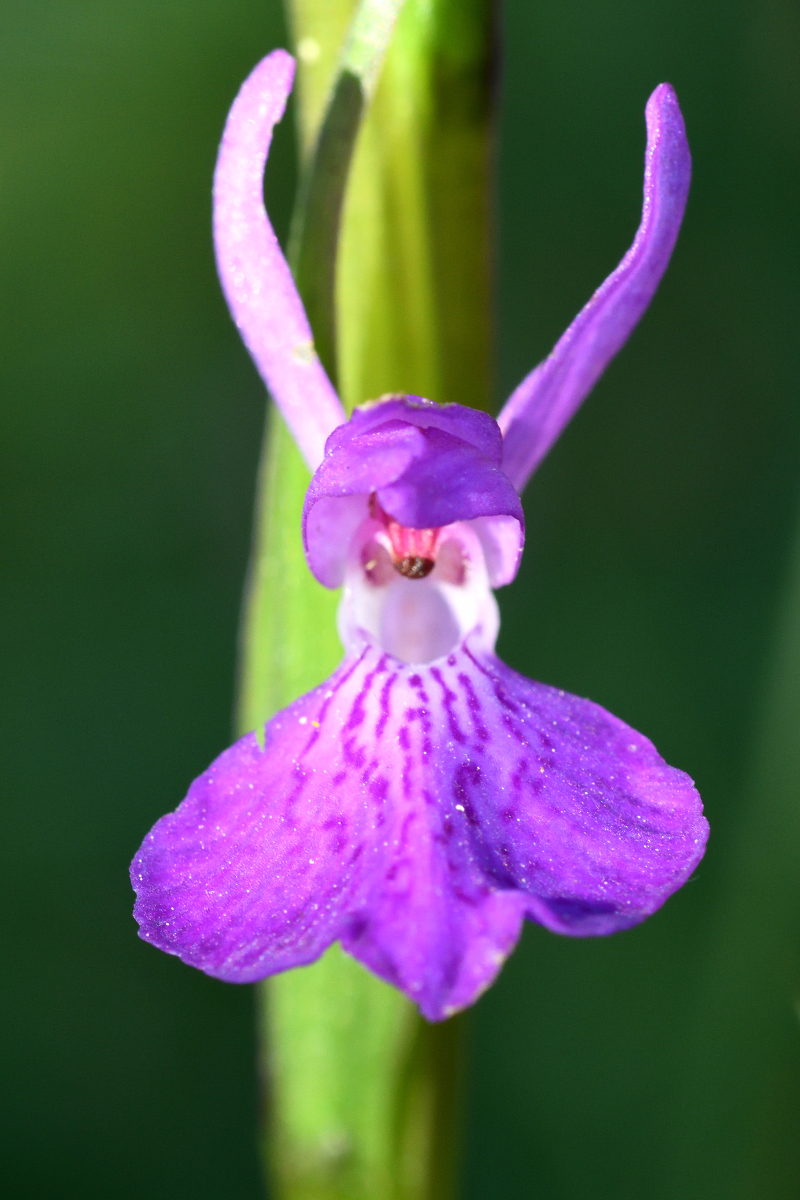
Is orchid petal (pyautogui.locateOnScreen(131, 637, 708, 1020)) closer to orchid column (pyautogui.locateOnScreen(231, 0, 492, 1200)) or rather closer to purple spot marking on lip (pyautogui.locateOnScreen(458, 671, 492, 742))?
purple spot marking on lip (pyautogui.locateOnScreen(458, 671, 492, 742))

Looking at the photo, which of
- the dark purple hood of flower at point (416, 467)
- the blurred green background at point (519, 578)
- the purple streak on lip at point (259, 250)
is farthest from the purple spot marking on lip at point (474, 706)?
the blurred green background at point (519, 578)

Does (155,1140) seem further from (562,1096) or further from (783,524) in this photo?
(783,524)

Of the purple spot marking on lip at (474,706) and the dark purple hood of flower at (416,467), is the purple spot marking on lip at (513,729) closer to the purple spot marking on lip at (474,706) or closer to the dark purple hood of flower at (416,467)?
the purple spot marking on lip at (474,706)

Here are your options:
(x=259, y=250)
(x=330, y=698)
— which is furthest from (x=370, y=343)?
(x=330, y=698)

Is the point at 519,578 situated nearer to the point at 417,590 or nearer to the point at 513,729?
the point at 417,590

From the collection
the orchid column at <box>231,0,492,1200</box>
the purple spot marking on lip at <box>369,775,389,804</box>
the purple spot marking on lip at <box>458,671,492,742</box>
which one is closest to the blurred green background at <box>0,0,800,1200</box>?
the orchid column at <box>231,0,492,1200</box>

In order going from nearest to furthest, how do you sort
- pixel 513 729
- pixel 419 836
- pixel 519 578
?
pixel 419 836 < pixel 513 729 < pixel 519 578
